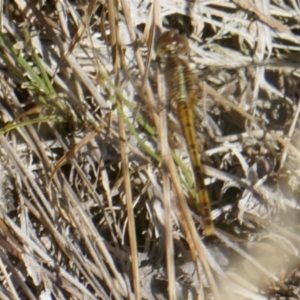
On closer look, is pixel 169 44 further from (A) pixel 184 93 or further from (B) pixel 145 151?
(B) pixel 145 151

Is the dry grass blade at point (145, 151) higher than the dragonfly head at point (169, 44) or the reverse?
the reverse

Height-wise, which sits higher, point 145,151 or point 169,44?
point 169,44

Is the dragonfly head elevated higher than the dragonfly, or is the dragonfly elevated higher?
the dragonfly head

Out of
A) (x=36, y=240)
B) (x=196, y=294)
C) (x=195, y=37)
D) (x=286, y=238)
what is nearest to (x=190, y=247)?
(x=196, y=294)

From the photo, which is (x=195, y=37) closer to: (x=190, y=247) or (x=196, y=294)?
(x=190, y=247)

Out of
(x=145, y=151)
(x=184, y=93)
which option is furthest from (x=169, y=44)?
(x=145, y=151)

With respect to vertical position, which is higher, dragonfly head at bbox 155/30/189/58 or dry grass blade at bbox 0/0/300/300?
dragonfly head at bbox 155/30/189/58

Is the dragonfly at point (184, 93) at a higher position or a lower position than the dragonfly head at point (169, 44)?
lower

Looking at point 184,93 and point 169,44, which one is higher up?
point 169,44

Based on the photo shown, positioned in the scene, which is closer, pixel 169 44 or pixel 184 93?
pixel 169 44
